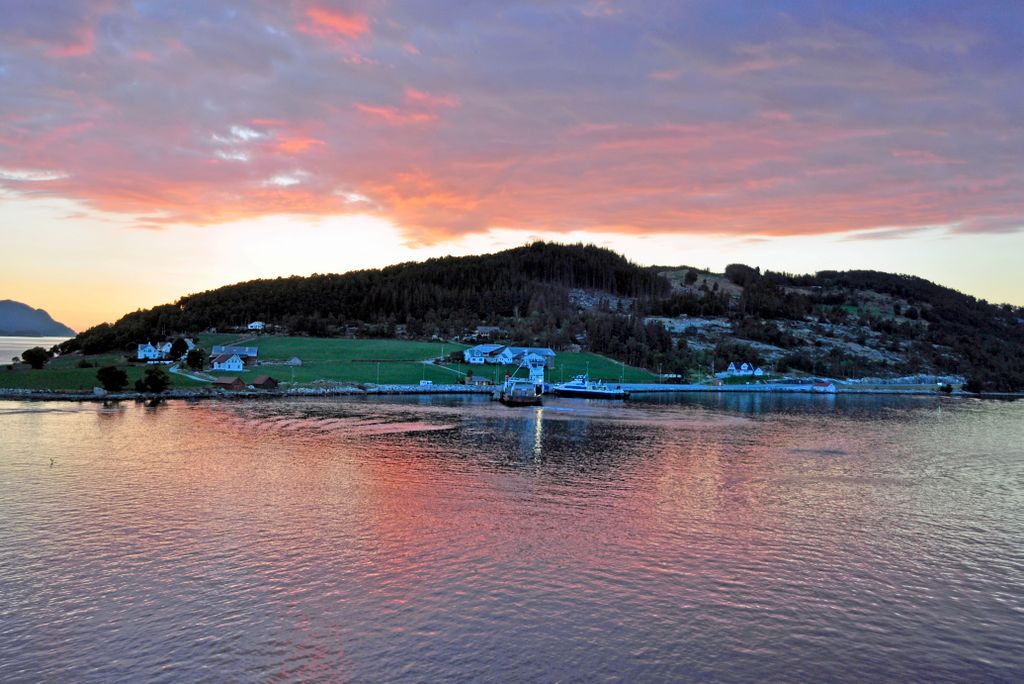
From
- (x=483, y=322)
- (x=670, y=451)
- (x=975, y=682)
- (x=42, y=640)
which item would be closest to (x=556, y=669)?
(x=975, y=682)

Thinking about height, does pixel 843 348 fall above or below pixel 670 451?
above

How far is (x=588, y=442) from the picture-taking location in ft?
190

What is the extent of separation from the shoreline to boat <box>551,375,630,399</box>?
7.77m

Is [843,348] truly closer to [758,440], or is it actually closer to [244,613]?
[758,440]

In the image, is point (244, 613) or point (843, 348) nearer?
point (244, 613)

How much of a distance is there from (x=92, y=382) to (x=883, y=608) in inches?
3666

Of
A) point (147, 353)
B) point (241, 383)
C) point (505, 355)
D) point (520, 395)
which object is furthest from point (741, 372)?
point (147, 353)

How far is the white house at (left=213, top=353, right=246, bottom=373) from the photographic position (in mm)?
104750

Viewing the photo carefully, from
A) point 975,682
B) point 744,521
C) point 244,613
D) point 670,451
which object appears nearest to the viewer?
point 975,682

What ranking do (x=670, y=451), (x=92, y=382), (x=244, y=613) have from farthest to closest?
(x=92, y=382)
(x=670, y=451)
(x=244, y=613)

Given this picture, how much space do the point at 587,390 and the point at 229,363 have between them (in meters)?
56.9

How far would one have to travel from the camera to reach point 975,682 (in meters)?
17.5

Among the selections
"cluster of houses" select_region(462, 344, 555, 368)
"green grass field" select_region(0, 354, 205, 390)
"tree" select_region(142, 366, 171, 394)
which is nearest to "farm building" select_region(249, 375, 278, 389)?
"green grass field" select_region(0, 354, 205, 390)

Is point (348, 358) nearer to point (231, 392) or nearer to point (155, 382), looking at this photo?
point (231, 392)
